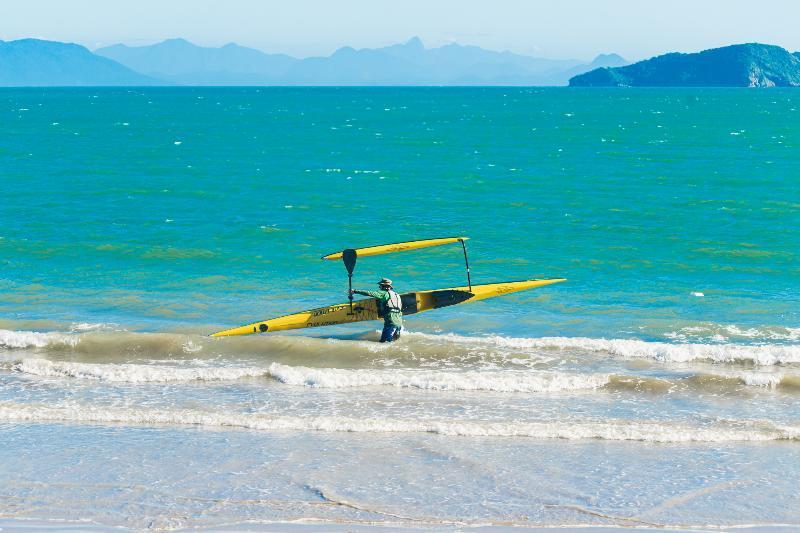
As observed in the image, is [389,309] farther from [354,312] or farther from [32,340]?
[32,340]

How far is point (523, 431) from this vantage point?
57.4 ft

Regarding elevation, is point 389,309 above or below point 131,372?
above

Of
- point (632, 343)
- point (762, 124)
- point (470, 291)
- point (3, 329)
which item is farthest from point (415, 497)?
point (762, 124)

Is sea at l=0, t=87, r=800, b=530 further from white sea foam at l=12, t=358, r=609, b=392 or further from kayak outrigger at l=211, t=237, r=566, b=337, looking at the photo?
kayak outrigger at l=211, t=237, r=566, b=337

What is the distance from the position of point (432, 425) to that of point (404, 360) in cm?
568

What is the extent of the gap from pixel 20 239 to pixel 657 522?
32568mm

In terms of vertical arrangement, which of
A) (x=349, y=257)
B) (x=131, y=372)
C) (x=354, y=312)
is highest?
(x=349, y=257)

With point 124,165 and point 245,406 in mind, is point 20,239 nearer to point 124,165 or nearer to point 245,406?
point 245,406

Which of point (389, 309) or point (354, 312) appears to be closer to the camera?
point (389, 309)

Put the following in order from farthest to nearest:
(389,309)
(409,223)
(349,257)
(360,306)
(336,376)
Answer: (409,223) → (360,306) → (349,257) → (389,309) → (336,376)

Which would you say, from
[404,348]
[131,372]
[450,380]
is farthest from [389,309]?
[131,372]

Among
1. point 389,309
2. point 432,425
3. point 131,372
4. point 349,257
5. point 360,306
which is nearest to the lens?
point 432,425

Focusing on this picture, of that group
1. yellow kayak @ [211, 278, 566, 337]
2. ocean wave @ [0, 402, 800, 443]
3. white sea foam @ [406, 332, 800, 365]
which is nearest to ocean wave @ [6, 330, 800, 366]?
white sea foam @ [406, 332, 800, 365]

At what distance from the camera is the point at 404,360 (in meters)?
23.4
